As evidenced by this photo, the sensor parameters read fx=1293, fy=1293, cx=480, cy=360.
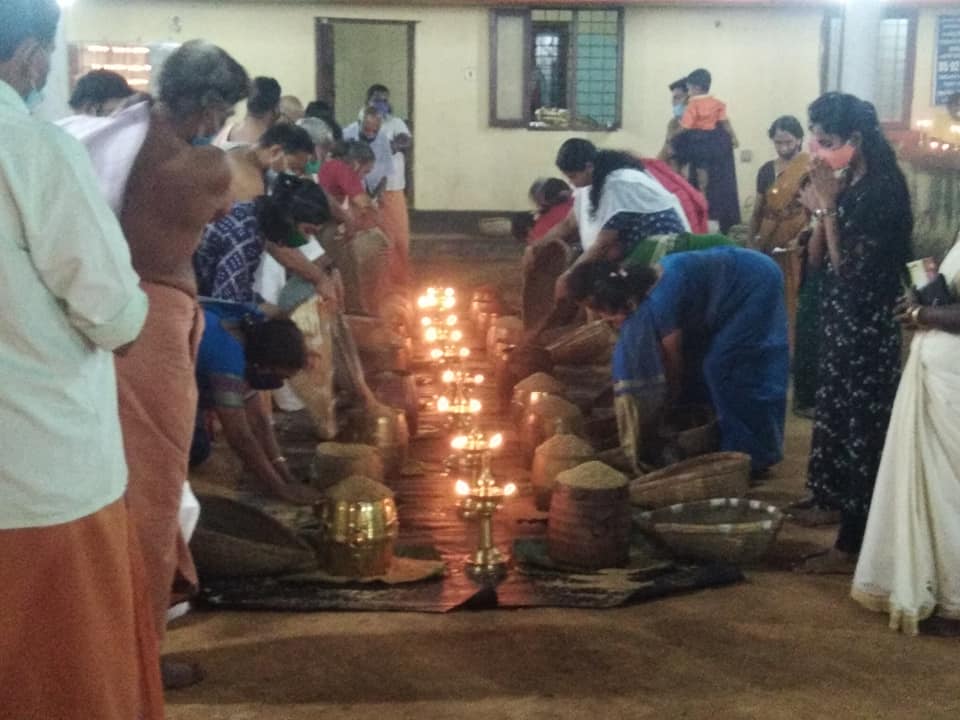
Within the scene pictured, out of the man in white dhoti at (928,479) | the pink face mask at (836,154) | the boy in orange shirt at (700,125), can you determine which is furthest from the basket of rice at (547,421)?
the boy in orange shirt at (700,125)

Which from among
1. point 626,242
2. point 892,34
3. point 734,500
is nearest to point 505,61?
point 892,34

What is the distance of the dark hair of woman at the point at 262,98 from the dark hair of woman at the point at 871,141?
9.34 ft

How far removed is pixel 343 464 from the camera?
501 cm

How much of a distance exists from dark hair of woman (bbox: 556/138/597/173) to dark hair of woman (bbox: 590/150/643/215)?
0.05 metres

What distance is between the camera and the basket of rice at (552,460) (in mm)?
5023

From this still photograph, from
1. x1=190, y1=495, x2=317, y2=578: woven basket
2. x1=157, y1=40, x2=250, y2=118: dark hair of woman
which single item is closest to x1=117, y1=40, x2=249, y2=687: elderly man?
x1=157, y1=40, x2=250, y2=118: dark hair of woman

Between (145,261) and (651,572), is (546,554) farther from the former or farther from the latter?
(145,261)

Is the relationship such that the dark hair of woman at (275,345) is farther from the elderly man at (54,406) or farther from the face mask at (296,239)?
the elderly man at (54,406)

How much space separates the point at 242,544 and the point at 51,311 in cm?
204

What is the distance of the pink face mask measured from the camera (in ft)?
14.2

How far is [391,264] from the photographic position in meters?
9.60

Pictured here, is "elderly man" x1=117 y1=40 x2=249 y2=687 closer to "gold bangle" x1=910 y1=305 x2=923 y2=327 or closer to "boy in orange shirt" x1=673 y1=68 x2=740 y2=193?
"gold bangle" x1=910 y1=305 x2=923 y2=327

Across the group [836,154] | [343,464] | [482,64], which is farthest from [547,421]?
[482,64]

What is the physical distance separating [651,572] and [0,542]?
2.57m
